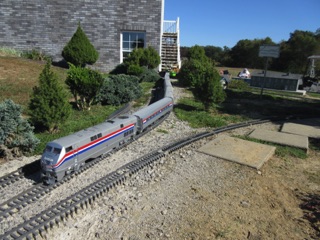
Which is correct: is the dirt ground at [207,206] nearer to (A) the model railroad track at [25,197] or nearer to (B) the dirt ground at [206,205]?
(B) the dirt ground at [206,205]

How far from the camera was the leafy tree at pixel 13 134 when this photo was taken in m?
12.0

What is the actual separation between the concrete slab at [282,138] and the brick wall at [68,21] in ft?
76.7

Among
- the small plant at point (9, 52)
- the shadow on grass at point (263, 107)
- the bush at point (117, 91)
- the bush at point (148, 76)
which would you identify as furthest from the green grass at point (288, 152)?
the small plant at point (9, 52)

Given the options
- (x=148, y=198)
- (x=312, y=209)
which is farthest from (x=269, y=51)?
(x=148, y=198)

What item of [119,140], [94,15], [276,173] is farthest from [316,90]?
[119,140]

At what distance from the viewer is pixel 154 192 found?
32.9 ft

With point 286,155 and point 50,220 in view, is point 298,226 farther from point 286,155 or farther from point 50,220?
point 50,220

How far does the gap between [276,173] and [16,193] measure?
33.9 feet

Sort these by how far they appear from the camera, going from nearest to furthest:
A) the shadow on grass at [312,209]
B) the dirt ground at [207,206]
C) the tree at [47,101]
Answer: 1. the dirt ground at [207,206]
2. the shadow on grass at [312,209]
3. the tree at [47,101]

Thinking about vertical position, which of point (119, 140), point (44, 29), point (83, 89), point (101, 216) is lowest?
point (101, 216)

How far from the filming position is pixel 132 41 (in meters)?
36.8

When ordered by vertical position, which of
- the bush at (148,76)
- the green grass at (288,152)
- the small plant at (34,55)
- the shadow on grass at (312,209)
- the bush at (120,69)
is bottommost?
the shadow on grass at (312,209)

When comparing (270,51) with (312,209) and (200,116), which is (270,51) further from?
(312,209)

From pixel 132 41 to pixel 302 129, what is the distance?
25.2 m
